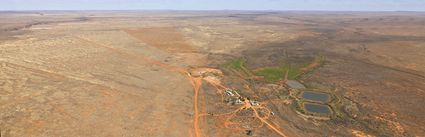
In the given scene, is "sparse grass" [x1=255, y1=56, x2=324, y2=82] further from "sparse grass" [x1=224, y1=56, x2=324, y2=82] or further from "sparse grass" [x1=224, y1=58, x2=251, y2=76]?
"sparse grass" [x1=224, y1=58, x2=251, y2=76]

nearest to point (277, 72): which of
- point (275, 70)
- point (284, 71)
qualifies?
point (275, 70)

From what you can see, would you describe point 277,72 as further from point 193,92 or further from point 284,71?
point 193,92

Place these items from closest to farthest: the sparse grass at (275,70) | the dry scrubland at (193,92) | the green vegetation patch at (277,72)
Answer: the dry scrubland at (193,92) < the green vegetation patch at (277,72) < the sparse grass at (275,70)

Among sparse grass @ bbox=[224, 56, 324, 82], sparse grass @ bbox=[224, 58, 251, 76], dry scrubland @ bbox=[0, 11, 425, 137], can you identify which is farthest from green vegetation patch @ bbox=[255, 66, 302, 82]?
sparse grass @ bbox=[224, 58, 251, 76]

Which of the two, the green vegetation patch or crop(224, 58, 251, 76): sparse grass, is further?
crop(224, 58, 251, 76): sparse grass

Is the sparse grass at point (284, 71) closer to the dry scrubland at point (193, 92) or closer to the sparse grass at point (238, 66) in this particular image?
the dry scrubland at point (193, 92)

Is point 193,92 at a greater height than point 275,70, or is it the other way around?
point 275,70

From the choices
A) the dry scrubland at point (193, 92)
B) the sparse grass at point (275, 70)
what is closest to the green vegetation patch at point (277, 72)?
the sparse grass at point (275, 70)

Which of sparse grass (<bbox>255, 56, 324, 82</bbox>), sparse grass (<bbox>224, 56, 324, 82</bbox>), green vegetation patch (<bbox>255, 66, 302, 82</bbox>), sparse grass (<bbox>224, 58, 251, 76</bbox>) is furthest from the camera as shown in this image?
sparse grass (<bbox>224, 58, 251, 76</bbox>)

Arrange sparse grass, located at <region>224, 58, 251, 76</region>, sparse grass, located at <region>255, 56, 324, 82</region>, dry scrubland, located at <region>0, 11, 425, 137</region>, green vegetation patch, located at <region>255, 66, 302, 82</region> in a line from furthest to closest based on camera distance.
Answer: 1. sparse grass, located at <region>224, 58, 251, 76</region>
2. sparse grass, located at <region>255, 56, 324, 82</region>
3. green vegetation patch, located at <region>255, 66, 302, 82</region>
4. dry scrubland, located at <region>0, 11, 425, 137</region>

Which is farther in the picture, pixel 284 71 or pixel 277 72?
pixel 284 71

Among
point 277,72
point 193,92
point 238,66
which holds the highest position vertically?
point 238,66

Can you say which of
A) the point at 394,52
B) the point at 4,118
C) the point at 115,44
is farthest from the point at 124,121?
the point at 394,52
